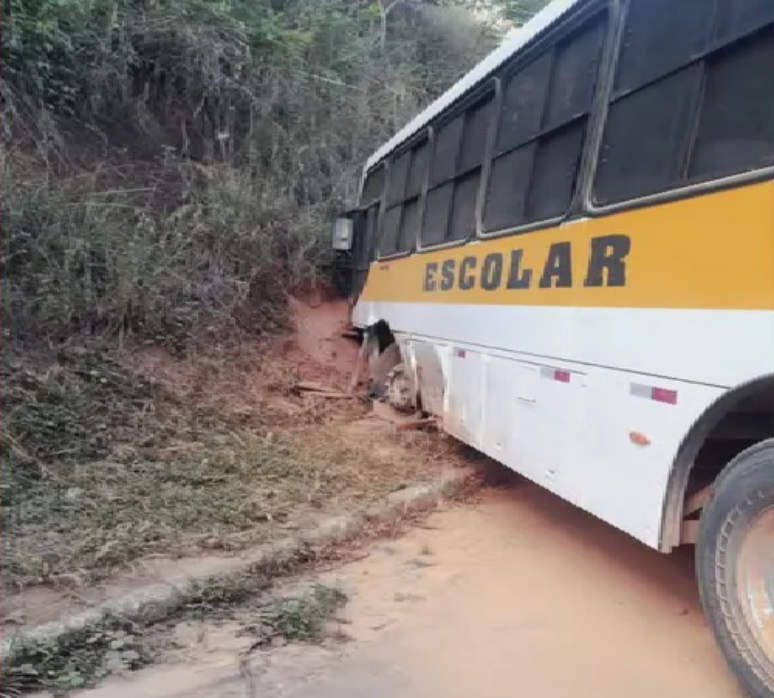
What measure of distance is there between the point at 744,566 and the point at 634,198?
146 cm

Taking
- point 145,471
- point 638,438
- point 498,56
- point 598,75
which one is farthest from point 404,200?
point 638,438

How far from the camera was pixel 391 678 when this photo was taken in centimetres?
294

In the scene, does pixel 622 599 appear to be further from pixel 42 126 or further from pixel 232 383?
pixel 42 126

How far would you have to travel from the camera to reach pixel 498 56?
485cm

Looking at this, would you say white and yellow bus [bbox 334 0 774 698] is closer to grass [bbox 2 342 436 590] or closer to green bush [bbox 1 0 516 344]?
grass [bbox 2 342 436 590]

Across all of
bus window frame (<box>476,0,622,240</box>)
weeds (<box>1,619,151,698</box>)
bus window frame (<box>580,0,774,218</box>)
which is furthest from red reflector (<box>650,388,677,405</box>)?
weeds (<box>1,619,151,698</box>)

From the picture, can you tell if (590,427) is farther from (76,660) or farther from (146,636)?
(76,660)

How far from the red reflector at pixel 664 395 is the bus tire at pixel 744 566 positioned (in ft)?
0.98

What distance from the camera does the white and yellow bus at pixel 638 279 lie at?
2.54 metres

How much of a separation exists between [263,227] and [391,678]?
6.96 m

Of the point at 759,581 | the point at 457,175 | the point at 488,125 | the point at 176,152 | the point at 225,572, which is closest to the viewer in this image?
→ the point at 759,581

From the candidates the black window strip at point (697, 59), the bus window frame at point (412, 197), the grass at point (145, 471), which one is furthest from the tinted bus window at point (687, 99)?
the bus window frame at point (412, 197)

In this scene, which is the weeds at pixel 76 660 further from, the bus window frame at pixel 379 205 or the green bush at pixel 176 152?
the bus window frame at pixel 379 205

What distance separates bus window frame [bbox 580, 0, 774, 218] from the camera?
2.53 metres
